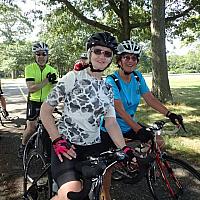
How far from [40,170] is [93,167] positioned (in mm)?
1729

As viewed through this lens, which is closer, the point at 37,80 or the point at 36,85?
the point at 36,85

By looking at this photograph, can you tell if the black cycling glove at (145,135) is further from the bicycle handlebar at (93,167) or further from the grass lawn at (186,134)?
the grass lawn at (186,134)

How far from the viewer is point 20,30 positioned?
70688 mm

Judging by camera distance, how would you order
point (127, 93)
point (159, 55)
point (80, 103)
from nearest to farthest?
1. point (80, 103)
2. point (127, 93)
3. point (159, 55)

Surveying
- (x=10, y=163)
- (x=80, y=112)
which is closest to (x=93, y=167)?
(x=80, y=112)

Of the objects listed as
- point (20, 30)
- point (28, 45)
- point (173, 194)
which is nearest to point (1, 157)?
point (173, 194)

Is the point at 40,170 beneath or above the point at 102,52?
beneath

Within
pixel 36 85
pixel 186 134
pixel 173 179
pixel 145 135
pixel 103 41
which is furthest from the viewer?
pixel 186 134

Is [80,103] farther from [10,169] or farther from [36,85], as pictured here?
[10,169]

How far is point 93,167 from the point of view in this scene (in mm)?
2523

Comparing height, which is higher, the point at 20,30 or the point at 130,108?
the point at 20,30

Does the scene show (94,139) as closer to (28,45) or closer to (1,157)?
(1,157)

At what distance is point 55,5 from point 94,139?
1698cm

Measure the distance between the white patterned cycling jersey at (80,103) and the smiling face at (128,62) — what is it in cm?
104
